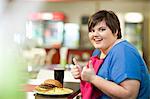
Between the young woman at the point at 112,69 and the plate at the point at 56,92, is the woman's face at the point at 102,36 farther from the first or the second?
the plate at the point at 56,92

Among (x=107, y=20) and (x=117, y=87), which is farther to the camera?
(x=107, y=20)

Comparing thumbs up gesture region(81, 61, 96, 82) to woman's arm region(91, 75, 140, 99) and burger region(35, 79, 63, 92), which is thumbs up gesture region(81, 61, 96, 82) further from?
burger region(35, 79, 63, 92)

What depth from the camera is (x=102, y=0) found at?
5074 millimetres

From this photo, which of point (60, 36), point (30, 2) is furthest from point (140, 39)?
point (30, 2)

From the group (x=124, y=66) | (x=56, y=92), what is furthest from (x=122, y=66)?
(x=56, y=92)

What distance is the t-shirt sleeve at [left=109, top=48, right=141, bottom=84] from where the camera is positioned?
114 centimetres

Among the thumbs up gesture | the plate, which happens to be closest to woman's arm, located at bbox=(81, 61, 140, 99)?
the thumbs up gesture

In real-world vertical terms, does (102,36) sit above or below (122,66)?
above

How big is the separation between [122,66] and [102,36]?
0.17 m

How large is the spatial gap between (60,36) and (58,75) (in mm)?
3853

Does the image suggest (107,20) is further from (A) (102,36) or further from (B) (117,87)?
(B) (117,87)

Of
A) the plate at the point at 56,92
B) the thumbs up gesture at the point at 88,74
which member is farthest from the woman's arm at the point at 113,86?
the plate at the point at 56,92

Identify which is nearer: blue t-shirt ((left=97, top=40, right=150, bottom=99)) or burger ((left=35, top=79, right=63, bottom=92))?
blue t-shirt ((left=97, top=40, right=150, bottom=99))

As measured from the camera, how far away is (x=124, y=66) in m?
1.15
